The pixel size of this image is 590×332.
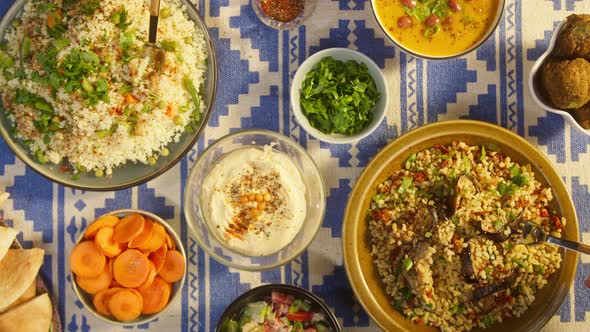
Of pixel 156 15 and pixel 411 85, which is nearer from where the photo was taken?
pixel 156 15

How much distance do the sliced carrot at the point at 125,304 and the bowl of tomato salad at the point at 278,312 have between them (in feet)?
1.38

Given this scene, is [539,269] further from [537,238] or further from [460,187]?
[460,187]

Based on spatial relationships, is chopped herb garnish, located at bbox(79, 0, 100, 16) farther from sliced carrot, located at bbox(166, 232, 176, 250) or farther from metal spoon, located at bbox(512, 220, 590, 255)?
metal spoon, located at bbox(512, 220, 590, 255)

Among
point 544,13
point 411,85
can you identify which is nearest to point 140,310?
point 411,85

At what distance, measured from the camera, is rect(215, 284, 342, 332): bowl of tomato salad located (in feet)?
9.52

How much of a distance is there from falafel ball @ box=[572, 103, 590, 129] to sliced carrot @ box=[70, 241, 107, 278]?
238 centimetres

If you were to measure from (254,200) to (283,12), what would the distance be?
3.11ft

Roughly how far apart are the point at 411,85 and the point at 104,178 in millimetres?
1608

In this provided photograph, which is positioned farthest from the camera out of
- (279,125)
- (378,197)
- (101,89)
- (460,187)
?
(279,125)

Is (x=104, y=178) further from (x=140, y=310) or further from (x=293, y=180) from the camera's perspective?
(x=293, y=180)

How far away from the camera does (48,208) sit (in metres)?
3.09

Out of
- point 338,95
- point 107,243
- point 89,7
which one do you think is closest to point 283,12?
point 338,95

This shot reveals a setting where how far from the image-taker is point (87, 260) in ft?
9.54

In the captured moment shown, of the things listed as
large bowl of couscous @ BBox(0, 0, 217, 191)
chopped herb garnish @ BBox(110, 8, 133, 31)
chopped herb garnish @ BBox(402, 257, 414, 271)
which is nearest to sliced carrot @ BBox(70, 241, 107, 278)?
large bowl of couscous @ BBox(0, 0, 217, 191)
